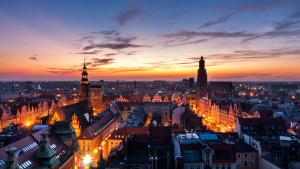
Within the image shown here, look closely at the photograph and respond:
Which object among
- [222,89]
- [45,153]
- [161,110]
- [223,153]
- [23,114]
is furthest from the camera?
[222,89]

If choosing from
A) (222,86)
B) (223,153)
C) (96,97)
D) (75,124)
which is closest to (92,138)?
(75,124)

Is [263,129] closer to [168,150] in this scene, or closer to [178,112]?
[168,150]

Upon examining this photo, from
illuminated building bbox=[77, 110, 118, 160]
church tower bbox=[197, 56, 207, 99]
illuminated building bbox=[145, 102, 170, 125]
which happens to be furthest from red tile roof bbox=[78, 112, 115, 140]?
church tower bbox=[197, 56, 207, 99]

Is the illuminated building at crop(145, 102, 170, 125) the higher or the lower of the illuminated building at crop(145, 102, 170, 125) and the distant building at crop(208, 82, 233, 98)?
the lower

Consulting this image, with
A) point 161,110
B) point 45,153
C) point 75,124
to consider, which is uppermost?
point 45,153

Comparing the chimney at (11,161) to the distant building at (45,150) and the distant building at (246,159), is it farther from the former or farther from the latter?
the distant building at (246,159)

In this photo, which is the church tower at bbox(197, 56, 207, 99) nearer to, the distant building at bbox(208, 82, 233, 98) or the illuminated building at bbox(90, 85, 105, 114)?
the distant building at bbox(208, 82, 233, 98)

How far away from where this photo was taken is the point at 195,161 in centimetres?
3198

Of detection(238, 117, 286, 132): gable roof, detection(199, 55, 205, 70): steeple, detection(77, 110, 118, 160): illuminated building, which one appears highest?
detection(199, 55, 205, 70): steeple

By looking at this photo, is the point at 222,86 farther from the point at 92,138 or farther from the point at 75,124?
the point at 92,138

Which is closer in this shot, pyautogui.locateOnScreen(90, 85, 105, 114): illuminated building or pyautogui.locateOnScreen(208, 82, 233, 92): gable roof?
pyautogui.locateOnScreen(90, 85, 105, 114): illuminated building

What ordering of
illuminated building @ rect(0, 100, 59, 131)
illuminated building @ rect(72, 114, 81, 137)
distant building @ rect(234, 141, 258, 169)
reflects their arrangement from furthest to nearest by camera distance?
illuminated building @ rect(0, 100, 59, 131) → illuminated building @ rect(72, 114, 81, 137) → distant building @ rect(234, 141, 258, 169)

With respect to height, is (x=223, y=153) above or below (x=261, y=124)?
below

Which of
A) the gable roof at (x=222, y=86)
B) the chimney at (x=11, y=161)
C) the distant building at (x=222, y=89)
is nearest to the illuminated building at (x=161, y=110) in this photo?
the distant building at (x=222, y=89)
